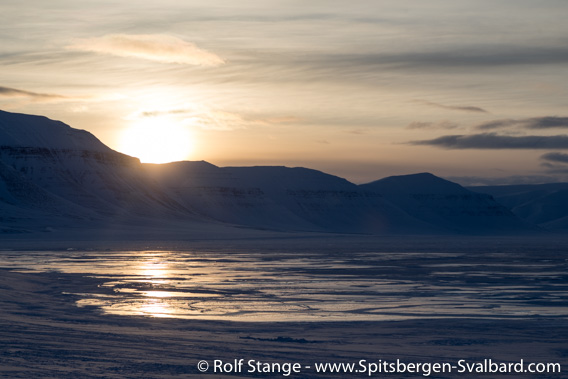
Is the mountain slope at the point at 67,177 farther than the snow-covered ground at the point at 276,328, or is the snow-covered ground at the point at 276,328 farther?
the mountain slope at the point at 67,177

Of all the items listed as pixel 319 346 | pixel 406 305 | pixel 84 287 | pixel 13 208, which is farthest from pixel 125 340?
pixel 13 208

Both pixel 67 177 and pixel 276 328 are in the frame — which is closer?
pixel 276 328

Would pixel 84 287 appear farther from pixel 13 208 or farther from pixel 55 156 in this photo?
pixel 55 156

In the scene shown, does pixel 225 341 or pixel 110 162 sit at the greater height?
pixel 110 162

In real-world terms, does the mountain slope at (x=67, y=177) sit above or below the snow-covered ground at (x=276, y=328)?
above

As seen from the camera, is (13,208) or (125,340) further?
(13,208)

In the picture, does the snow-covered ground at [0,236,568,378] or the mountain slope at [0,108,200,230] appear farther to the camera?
the mountain slope at [0,108,200,230]

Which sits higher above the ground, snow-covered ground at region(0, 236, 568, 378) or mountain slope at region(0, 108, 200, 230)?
mountain slope at region(0, 108, 200, 230)

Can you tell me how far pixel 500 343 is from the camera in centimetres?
1773

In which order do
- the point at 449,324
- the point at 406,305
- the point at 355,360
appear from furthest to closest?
the point at 406,305 → the point at 449,324 → the point at 355,360

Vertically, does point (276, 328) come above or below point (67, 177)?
below

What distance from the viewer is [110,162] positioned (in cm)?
19100

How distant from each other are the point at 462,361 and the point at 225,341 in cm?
489

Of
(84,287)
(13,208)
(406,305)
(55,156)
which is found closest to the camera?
(406,305)
